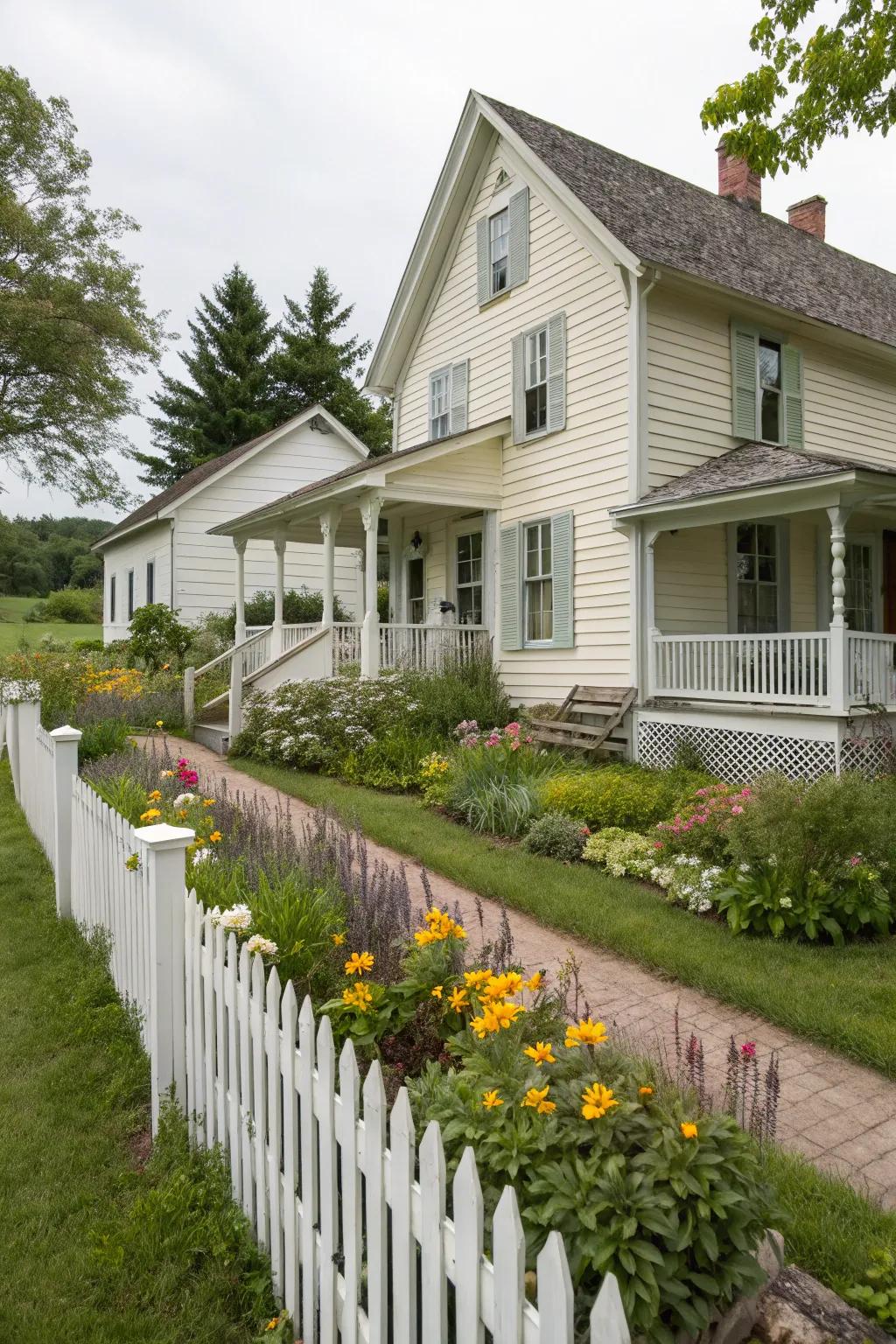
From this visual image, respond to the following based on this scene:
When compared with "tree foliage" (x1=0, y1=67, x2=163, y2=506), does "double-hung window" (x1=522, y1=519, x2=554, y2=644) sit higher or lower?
lower

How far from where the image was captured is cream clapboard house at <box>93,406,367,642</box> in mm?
20969

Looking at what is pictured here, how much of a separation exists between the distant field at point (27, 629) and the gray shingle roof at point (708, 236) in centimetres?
2359

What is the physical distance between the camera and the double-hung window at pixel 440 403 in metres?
14.8

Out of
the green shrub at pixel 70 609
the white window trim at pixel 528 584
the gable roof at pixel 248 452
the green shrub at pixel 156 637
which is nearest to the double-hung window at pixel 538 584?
the white window trim at pixel 528 584

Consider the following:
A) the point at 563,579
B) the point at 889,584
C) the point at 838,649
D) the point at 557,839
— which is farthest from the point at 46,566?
the point at 838,649

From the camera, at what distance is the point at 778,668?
30.3ft

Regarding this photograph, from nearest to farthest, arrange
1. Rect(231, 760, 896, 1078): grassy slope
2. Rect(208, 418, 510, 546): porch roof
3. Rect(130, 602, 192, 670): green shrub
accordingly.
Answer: Rect(231, 760, 896, 1078): grassy slope < Rect(208, 418, 510, 546): porch roof < Rect(130, 602, 192, 670): green shrub

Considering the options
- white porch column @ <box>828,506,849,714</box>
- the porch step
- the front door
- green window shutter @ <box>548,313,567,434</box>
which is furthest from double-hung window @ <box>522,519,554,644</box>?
the front door

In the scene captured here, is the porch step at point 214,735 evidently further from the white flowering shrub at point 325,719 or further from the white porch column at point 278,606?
the white porch column at point 278,606

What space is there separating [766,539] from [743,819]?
7764 millimetres

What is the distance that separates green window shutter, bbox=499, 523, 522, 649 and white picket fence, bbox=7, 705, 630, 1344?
919 centimetres

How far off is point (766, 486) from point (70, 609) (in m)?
43.9

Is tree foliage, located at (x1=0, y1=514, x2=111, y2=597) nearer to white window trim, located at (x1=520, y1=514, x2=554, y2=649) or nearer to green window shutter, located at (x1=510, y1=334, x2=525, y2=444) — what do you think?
green window shutter, located at (x1=510, y1=334, x2=525, y2=444)

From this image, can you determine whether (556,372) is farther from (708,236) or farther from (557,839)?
(557,839)
